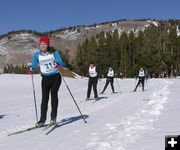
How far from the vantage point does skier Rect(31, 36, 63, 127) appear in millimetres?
10117

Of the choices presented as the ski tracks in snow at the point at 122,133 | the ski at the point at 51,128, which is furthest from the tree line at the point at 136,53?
the ski at the point at 51,128

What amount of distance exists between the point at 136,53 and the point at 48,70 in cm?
10647

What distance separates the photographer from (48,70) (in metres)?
10.2

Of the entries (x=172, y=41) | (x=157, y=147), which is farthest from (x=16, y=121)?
(x=172, y=41)

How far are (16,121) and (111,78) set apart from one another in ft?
56.9

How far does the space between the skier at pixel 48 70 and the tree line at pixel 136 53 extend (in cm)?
9680

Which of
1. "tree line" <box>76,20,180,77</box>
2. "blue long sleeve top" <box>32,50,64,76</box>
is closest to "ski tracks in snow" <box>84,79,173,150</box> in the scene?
"blue long sleeve top" <box>32,50,64,76</box>

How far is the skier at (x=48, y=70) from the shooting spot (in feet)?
33.2

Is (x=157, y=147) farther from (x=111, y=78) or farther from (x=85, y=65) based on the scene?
(x=85, y=65)

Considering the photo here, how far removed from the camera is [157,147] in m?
6.88

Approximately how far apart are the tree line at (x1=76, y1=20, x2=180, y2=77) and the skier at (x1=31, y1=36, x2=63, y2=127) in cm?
9680

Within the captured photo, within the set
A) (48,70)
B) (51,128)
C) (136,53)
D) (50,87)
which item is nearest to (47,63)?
(48,70)

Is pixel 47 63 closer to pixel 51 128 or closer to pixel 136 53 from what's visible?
pixel 51 128

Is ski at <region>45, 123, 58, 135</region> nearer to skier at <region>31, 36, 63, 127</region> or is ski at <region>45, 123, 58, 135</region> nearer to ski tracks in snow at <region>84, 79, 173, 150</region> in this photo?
skier at <region>31, 36, 63, 127</region>
